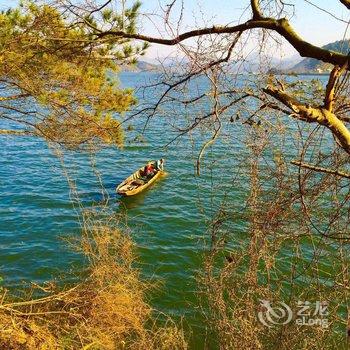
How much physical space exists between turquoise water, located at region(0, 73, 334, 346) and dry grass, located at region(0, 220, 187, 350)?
1533mm

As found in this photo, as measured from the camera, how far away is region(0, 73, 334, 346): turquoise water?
10.8 metres

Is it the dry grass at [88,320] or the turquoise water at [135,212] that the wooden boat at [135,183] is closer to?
the turquoise water at [135,212]

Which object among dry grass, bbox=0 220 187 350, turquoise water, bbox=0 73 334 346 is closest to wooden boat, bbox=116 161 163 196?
turquoise water, bbox=0 73 334 346

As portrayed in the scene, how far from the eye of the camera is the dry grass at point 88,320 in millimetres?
6188

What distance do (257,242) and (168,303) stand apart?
4.76m

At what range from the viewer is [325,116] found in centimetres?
274

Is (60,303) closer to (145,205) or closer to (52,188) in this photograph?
(145,205)

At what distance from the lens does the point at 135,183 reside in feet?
58.6

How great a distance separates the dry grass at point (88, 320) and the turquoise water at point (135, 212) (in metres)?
1.53

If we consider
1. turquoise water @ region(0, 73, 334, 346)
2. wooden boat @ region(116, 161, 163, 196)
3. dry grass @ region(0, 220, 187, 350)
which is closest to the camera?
dry grass @ region(0, 220, 187, 350)

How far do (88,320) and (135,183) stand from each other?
10950 millimetres

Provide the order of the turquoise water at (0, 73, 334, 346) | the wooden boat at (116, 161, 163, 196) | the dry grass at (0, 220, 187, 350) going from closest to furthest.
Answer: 1. the dry grass at (0, 220, 187, 350)
2. the turquoise water at (0, 73, 334, 346)
3. the wooden boat at (116, 161, 163, 196)

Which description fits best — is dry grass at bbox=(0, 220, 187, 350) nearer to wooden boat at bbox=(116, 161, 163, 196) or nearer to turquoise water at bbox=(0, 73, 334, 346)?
turquoise water at bbox=(0, 73, 334, 346)

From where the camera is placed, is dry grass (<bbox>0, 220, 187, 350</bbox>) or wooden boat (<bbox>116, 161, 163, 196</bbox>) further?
wooden boat (<bbox>116, 161, 163, 196</bbox>)
